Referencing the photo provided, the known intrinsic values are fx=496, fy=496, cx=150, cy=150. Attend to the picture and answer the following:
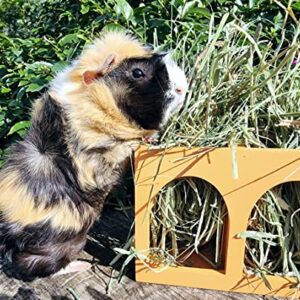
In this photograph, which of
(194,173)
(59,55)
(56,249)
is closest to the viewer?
(194,173)

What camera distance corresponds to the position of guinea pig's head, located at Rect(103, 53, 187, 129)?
0.91 meters

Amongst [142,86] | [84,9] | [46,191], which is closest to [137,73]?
[142,86]

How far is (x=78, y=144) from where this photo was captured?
92 cm

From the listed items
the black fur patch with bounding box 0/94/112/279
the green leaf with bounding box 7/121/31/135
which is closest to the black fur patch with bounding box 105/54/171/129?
the black fur patch with bounding box 0/94/112/279

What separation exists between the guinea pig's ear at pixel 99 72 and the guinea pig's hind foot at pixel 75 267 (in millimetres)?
396

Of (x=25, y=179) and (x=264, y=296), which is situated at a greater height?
(x=25, y=179)

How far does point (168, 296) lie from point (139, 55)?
47 centimetres

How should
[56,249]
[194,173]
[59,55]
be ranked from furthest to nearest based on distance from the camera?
[59,55]
[56,249]
[194,173]

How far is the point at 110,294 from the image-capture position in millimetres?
999

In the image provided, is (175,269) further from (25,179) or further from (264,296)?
(25,179)

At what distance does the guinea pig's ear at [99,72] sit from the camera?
907mm

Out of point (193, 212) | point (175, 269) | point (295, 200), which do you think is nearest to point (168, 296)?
point (175, 269)

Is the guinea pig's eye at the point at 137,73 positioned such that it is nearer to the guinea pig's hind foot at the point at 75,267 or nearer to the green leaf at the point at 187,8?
the green leaf at the point at 187,8

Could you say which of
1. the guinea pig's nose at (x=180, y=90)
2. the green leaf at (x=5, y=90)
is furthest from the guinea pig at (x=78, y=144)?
the green leaf at (x=5, y=90)
